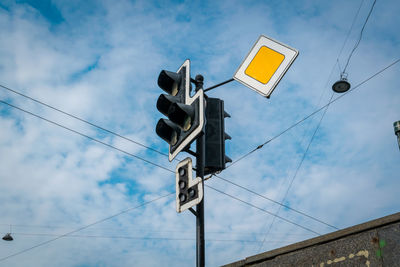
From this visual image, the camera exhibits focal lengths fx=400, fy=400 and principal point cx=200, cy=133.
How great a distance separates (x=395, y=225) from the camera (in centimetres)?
327

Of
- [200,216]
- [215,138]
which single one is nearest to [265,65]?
[215,138]

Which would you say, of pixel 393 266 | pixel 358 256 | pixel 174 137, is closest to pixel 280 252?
pixel 358 256

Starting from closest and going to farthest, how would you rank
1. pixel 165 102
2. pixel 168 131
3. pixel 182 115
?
pixel 182 115
pixel 165 102
pixel 168 131

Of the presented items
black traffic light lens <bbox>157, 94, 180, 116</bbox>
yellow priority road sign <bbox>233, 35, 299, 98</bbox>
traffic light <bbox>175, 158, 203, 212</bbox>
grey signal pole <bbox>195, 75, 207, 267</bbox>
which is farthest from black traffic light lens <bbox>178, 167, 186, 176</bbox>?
yellow priority road sign <bbox>233, 35, 299, 98</bbox>

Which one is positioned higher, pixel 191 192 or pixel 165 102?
pixel 165 102

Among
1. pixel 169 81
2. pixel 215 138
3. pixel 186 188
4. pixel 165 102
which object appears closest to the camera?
pixel 186 188

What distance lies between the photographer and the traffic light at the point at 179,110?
450 centimetres

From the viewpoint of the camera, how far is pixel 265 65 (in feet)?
15.7

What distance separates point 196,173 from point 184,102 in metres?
0.87

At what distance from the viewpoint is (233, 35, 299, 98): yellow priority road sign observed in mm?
4620

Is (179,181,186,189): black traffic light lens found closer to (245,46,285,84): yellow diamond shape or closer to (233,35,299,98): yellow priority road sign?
(233,35,299,98): yellow priority road sign

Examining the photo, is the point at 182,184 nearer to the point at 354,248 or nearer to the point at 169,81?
the point at 169,81

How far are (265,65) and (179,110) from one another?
1188 mm

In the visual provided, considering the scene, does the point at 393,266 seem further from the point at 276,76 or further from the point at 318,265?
the point at 276,76
